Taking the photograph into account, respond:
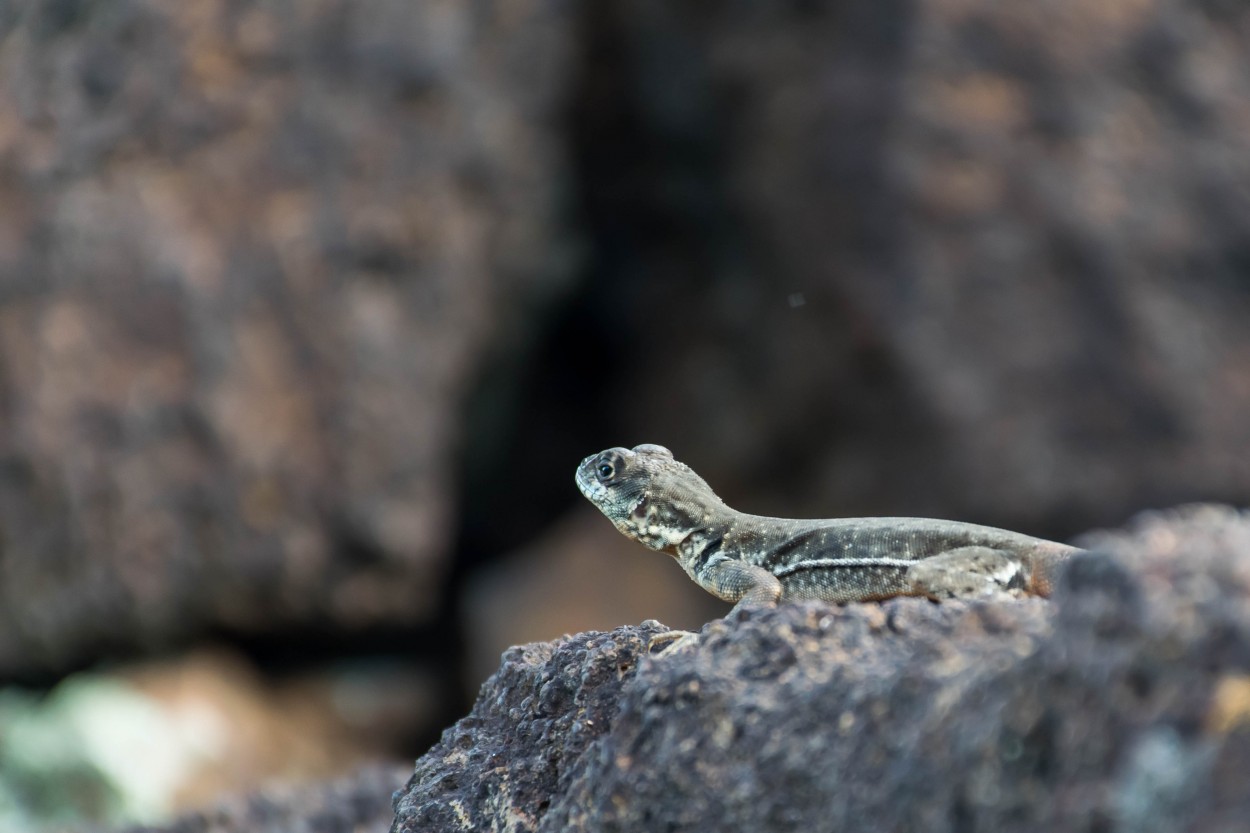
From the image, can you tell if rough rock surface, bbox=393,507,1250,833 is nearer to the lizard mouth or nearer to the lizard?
the lizard

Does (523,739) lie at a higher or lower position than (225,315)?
lower

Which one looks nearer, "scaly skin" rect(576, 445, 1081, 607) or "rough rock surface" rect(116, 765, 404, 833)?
"scaly skin" rect(576, 445, 1081, 607)

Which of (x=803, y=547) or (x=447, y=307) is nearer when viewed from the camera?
(x=803, y=547)

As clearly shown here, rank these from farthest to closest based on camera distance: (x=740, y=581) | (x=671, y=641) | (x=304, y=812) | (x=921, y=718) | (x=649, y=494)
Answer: (x=304, y=812), (x=649, y=494), (x=740, y=581), (x=671, y=641), (x=921, y=718)

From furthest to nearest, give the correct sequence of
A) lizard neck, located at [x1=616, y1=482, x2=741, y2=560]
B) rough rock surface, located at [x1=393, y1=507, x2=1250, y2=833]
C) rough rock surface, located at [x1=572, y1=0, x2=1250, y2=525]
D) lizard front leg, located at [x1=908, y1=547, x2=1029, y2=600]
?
rough rock surface, located at [x1=572, y1=0, x2=1250, y2=525]
lizard neck, located at [x1=616, y1=482, x2=741, y2=560]
lizard front leg, located at [x1=908, y1=547, x2=1029, y2=600]
rough rock surface, located at [x1=393, y1=507, x2=1250, y2=833]

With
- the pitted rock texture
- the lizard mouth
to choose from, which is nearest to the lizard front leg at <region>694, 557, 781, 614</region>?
the pitted rock texture

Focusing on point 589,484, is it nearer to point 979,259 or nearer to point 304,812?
point 304,812

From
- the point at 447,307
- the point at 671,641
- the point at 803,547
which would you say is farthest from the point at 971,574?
the point at 447,307
